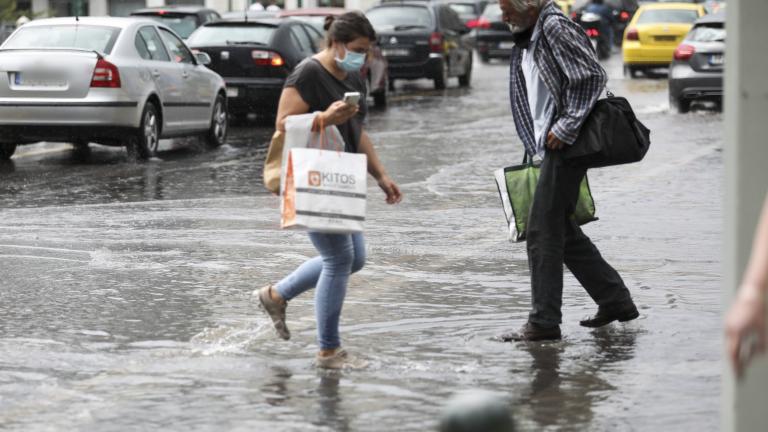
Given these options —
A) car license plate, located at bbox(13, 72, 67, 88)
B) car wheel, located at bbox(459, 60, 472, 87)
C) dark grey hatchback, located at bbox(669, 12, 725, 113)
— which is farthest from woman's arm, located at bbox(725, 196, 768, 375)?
car wheel, located at bbox(459, 60, 472, 87)

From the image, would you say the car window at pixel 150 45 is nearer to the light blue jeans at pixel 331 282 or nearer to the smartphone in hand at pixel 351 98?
the light blue jeans at pixel 331 282

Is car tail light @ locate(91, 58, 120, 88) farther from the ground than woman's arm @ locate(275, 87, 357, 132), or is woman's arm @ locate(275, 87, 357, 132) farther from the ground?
woman's arm @ locate(275, 87, 357, 132)

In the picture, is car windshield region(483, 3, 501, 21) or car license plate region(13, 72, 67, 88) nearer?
car license plate region(13, 72, 67, 88)

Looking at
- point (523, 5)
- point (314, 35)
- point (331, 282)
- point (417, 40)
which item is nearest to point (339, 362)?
point (331, 282)

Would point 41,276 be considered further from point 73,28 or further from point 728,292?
point 73,28

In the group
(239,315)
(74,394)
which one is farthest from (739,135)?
(239,315)

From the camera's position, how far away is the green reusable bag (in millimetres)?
7832

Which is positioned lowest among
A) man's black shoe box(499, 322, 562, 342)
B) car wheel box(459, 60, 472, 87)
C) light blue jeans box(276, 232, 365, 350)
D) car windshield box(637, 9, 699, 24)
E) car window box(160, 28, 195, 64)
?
car wheel box(459, 60, 472, 87)

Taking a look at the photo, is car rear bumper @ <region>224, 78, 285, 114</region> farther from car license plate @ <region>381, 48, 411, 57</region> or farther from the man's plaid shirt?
the man's plaid shirt

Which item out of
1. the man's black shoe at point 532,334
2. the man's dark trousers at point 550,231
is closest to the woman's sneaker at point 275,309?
the man's black shoe at point 532,334

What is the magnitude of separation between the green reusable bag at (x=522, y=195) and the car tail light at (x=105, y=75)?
9467mm

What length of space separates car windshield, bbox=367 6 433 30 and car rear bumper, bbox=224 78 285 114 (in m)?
7.66

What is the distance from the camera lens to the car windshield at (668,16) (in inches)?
1374

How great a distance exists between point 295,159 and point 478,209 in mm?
6389
